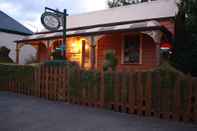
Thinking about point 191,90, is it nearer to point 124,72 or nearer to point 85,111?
point 124,72

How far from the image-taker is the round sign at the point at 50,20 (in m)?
15.3

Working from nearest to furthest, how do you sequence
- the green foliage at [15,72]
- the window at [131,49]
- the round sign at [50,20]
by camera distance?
the green foliage at [15,72] → the round sign at [50,20] → the window at [131,49]

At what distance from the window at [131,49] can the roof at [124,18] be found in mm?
923

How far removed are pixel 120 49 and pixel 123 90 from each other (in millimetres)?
8569

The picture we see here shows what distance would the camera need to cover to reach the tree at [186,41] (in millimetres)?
12031

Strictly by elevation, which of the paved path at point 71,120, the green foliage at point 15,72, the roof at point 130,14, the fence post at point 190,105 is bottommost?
the paved path at point 71,120

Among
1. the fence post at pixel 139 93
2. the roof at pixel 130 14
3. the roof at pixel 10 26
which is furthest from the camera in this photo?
the roof at pixel 10 26

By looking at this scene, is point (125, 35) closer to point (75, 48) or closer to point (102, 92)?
point (75, 48)

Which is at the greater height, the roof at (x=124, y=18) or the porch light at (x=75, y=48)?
the roof at (x=124, y=18)

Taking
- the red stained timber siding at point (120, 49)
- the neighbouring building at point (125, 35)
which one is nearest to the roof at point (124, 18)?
the neighbouring building at point (125, 35)

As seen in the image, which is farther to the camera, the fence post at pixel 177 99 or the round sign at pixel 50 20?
the round sign at pixel 50 20

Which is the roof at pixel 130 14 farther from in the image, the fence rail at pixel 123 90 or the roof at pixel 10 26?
the fence rail at pixel 123 90

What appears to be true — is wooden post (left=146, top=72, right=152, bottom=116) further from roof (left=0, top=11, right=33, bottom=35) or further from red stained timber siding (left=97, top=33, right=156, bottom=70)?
roof (left=0, top=11, right=33, bottom=35)

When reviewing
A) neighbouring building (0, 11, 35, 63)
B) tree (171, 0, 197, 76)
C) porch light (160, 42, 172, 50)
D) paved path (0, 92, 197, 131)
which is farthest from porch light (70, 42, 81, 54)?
paved path (0, 92, 197, 131)
